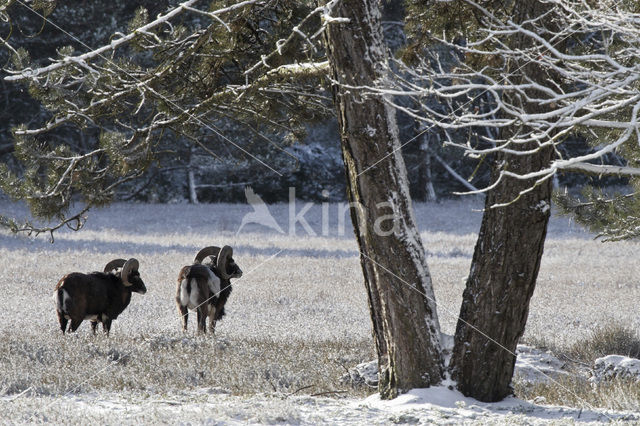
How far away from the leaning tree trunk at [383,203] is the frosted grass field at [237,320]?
750 mm

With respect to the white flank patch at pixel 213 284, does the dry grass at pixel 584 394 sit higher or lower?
lower

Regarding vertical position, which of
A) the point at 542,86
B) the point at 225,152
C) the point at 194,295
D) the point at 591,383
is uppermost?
the point at 225,152

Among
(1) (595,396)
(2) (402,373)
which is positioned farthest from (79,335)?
(1) (595,396)

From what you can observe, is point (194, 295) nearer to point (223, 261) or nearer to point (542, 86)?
point (223, 261)

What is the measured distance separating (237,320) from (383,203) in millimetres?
7747

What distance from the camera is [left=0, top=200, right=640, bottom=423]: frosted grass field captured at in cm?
672

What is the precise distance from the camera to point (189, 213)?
111 feet

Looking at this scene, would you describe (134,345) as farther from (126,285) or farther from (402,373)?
(402,373)

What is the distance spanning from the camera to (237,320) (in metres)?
13.9

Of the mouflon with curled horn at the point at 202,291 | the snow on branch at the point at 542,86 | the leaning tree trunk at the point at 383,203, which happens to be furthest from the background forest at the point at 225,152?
the leaning tree trunk at the point at 383,203

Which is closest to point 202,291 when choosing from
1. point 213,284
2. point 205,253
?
point 213,284

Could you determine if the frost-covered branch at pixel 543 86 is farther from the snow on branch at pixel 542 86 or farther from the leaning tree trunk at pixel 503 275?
the leaning tree trunk at pixel 503 275

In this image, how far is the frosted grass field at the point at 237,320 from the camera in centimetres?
672

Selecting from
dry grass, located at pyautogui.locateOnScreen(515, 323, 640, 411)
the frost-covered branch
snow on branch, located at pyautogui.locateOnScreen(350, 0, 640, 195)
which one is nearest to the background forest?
dry grass, located at pyautogui.locateOnScreen(515, 323, 640, 411)
